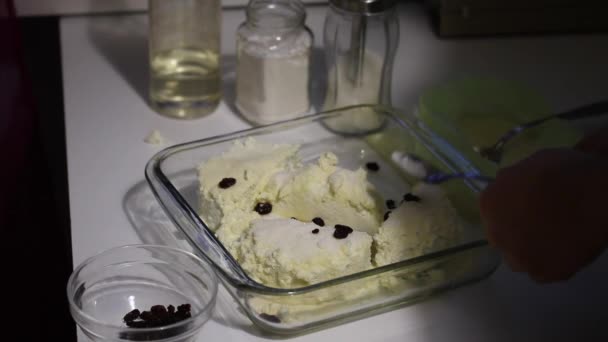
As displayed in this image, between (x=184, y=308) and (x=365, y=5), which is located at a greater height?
(x=365, y=5)

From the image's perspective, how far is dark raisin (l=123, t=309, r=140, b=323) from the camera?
0.66 m

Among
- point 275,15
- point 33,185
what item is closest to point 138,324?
point 275,15

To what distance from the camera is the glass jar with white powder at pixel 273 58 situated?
0.92 meters

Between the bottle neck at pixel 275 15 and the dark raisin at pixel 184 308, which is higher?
the bottle neck at pixel 275 15

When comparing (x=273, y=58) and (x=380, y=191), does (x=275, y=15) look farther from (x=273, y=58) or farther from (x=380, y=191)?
(x=380, y=191)

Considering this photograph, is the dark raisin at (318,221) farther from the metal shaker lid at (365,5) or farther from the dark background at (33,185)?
the dark background at (33,185)

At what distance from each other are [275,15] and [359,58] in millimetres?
113

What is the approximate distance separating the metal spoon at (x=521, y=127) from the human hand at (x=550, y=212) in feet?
0.95

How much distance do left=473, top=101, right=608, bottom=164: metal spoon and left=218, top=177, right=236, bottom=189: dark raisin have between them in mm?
299

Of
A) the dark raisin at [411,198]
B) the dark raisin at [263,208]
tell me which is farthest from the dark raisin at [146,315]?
the dark raisin at [411,198]

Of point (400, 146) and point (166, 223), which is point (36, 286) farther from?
point (400, 146)

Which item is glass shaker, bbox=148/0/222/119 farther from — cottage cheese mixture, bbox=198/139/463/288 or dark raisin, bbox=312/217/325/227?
dark raisin, bbox=312/217/325/227

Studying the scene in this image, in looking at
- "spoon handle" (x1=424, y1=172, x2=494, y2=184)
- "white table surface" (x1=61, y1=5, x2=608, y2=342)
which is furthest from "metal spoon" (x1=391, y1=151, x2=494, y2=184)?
"white table surface" (x1=61, y1=5, x2=608, y2=342)

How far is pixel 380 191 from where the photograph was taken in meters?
0.85
